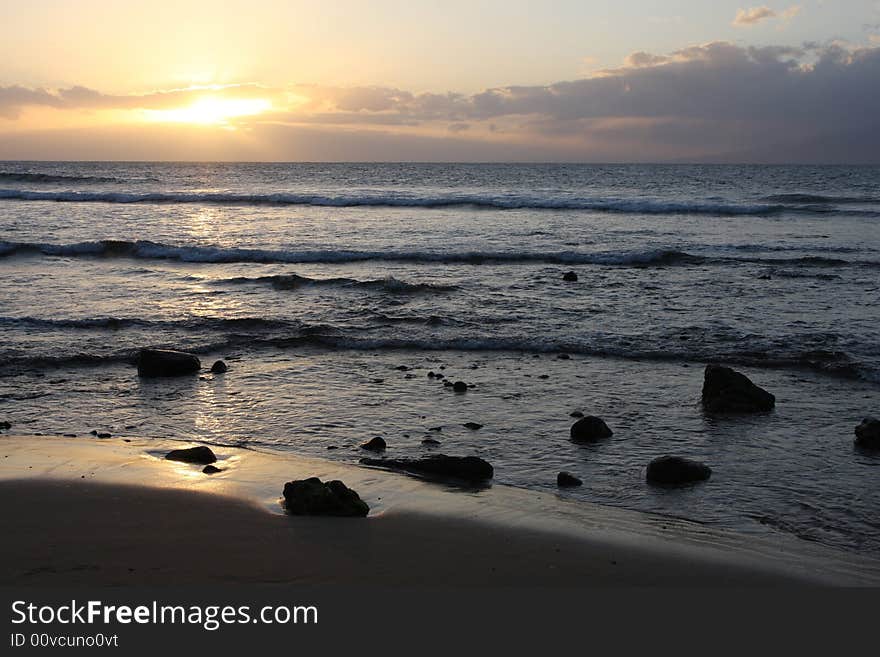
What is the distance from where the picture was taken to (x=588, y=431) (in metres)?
9.45

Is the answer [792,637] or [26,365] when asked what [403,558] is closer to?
[792,637]

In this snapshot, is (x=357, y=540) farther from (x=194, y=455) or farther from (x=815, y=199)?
(x=815, y=199)

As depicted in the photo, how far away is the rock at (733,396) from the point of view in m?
10.5

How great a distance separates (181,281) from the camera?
2309 centimetres

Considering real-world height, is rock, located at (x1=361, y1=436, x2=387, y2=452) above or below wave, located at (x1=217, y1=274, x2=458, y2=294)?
below

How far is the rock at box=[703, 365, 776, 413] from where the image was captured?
A: 10523 millimetres

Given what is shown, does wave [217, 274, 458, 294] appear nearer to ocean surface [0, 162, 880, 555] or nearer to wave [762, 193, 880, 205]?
ocean surface [0, 162, 880, 555]

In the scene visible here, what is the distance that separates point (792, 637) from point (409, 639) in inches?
94.8

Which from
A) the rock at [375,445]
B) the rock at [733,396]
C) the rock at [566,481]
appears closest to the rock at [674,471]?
the rock at [566,481]

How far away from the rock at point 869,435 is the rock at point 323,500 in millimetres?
5863

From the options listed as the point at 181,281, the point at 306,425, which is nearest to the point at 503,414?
the point at 306,425

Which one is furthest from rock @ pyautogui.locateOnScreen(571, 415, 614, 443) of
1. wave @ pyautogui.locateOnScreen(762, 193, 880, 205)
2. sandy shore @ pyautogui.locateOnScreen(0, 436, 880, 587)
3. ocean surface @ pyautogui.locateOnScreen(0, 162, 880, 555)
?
wave @ pyautogui.locateOnScreen(762, 193, 880, 205)

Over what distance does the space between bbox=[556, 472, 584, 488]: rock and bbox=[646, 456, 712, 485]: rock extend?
29.9 inches

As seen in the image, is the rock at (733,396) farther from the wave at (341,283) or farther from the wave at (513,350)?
the wave at (341,283)
